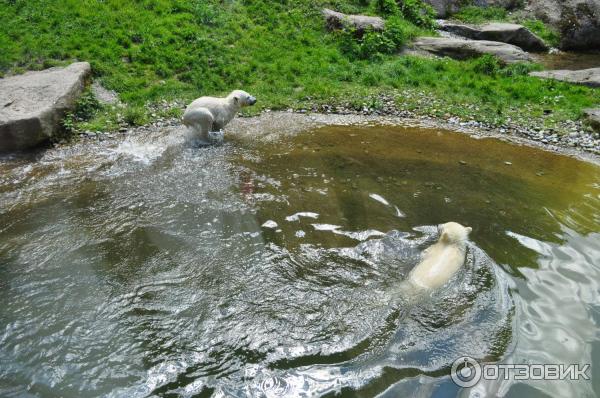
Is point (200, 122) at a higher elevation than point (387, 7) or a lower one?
lower

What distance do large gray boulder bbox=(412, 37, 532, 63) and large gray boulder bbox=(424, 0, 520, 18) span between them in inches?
202

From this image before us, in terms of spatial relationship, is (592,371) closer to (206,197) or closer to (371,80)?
(206,197)

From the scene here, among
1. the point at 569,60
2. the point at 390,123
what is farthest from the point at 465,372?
the point at 569,60

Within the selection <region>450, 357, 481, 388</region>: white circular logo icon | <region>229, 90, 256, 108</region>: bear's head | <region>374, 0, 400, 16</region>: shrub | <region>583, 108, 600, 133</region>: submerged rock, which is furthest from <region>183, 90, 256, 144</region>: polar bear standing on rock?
<region>374, 0, 400, 16</region>: shrub

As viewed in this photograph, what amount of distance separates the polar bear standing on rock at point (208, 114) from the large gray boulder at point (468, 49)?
8898 millimetres

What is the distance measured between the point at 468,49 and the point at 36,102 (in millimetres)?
13804

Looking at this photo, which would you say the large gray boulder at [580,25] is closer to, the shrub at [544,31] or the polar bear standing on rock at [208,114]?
the shrub at [544,31]

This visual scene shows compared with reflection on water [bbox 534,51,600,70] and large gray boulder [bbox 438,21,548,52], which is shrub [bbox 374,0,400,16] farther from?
reflection on water [bbox 534,51,600,70]

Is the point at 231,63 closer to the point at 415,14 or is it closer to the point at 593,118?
the point at 415,14

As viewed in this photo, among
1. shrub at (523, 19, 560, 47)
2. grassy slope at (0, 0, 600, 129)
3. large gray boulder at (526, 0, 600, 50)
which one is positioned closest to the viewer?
grassy slope at (0, 0, 600, 129)

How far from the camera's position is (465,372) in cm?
463

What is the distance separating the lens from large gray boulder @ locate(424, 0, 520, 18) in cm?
2086
